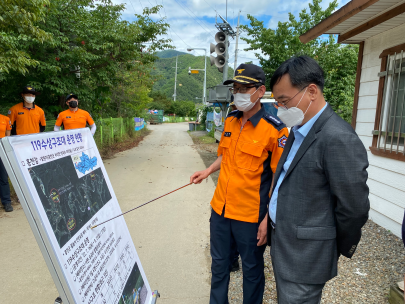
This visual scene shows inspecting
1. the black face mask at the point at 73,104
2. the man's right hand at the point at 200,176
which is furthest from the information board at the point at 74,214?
the black face mask at the point at 73,104

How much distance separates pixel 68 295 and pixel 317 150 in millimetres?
1435

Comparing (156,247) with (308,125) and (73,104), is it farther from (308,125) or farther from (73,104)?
(73,104)


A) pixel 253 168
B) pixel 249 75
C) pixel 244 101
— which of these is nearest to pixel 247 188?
pixel 253 168

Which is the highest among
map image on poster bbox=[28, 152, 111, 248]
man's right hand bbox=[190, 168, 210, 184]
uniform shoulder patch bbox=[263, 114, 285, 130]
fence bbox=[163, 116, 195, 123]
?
uniform shoulder patch bbox=[263, 114, 285, 130]

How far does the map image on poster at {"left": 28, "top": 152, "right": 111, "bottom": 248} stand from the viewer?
1343mm

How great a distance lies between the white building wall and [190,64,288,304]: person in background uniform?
293 centimetres

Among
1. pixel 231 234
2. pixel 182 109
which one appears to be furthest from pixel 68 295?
pixel 182 109

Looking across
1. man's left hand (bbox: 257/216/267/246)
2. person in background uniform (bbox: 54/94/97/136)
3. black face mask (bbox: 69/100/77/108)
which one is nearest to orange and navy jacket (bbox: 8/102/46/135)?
person in background uniform (bbox: 54/94/97/136)

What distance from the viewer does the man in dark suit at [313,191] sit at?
138cm

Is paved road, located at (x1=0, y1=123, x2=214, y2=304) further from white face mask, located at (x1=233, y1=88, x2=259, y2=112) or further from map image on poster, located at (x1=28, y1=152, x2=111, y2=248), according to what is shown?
white face mask, located at (x1=233, y1=88, x2=259, y2=112)

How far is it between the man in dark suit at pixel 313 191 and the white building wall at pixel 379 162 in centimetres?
324

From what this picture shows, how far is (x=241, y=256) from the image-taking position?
2.30m

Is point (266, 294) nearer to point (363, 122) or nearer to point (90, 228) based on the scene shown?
point (90, 228)

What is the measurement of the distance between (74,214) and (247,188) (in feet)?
4.09
